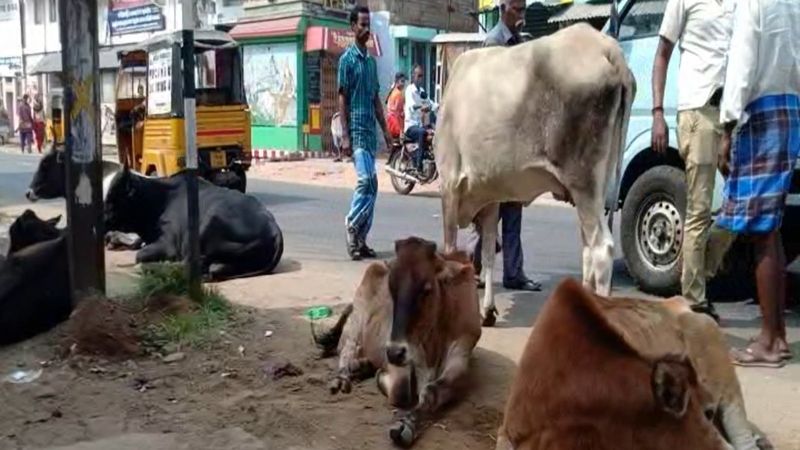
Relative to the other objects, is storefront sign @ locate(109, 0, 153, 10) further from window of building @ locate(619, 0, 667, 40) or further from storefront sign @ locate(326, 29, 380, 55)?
window of building @ locate(619, 0, 667, 40)

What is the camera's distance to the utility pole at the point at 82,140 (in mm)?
5664

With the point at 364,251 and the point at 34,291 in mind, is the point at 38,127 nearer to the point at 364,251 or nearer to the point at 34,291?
the point at 364,251

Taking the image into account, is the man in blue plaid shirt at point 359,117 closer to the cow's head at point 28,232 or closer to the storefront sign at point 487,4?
the cow's head at point 28,232

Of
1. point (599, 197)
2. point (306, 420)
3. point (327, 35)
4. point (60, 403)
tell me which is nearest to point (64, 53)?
point (60, 403)

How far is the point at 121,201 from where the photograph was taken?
833 cm

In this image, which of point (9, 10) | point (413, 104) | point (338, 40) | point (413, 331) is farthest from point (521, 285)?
point (9, 10)

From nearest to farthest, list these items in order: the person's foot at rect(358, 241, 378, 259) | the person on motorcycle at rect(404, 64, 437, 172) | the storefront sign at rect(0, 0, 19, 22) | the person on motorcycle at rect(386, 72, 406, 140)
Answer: the person's foot at rect(358, 241, 378, 259)
the person on motorcycle at rect(404, 64, 437, 172)
the person on motorcycle at rect(386, 72, 406, 140)
the storefront sign at rect(0, 0, 19, 22)

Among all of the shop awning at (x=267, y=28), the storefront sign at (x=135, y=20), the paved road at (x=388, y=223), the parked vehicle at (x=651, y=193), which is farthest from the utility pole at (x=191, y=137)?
the storefront sign at (x=135, y=20)

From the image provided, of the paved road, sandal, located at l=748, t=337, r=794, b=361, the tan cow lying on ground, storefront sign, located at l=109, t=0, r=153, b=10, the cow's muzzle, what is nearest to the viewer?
the cow's muzzle

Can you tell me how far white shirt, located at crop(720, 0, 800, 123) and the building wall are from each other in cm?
2094

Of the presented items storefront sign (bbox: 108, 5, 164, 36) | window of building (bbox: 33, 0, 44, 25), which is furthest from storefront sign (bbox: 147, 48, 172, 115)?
window of building (bbox: 33, 0, 44, 25)

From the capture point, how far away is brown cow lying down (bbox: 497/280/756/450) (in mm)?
2326

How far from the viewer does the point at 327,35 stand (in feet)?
79.0

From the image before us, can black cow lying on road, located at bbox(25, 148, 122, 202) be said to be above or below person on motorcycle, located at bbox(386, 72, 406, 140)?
below
